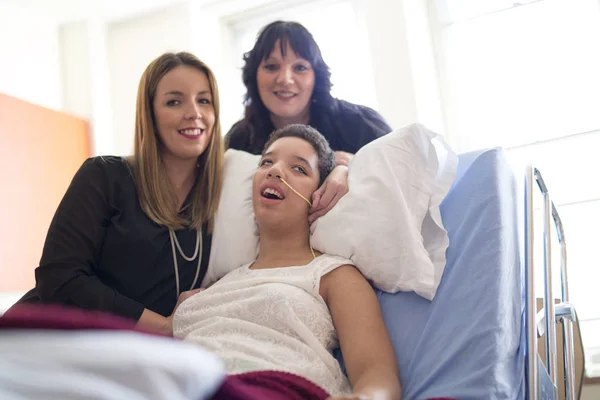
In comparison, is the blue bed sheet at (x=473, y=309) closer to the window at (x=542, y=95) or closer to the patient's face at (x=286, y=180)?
the patient's face at (x=286, y=180)

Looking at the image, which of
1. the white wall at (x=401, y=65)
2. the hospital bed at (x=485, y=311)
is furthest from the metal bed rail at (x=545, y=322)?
the white wall at (x=401, y=65)

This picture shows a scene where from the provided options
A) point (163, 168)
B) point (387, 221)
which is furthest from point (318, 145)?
point (163, 168)

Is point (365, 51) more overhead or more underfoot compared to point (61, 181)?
more overhead

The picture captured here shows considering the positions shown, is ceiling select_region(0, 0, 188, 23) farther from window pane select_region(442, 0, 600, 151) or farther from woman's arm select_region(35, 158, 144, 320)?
woman's arm select_region(35, 158, 144, 320)

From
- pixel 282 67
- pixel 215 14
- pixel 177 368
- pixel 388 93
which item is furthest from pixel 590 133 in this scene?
pixel 177 368

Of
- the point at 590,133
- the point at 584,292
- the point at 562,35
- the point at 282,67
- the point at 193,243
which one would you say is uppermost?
the point at 562,35

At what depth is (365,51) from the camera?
3.42 meters

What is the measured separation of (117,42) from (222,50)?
2.28 feet

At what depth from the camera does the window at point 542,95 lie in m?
2.79

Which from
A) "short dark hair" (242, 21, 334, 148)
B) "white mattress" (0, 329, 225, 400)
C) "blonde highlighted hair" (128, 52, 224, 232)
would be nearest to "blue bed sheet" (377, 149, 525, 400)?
"blonde highlighted hair" (128, 52, 224, 232)

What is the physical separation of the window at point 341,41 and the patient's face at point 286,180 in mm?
1866

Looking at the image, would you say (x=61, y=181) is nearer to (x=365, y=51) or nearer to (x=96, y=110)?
(x=96, y=110)

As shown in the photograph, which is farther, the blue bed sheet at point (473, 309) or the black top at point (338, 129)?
the black top at point (338, 129)

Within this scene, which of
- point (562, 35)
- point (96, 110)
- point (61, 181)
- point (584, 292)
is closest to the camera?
point (584, 292)
